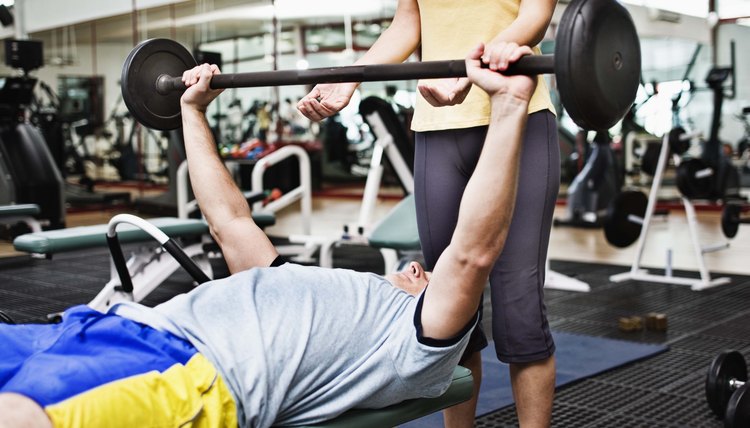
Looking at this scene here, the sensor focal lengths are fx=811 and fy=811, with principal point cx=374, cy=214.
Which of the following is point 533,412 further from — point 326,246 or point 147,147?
point 147,147

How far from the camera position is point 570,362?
9.06 feet

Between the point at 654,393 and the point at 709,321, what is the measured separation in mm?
1123

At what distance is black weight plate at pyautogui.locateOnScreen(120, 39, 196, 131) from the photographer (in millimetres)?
1611

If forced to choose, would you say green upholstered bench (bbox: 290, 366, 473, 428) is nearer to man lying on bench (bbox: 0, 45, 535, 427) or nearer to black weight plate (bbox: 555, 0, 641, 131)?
man lying on bench (bbox: 0, 45, 535, 427)

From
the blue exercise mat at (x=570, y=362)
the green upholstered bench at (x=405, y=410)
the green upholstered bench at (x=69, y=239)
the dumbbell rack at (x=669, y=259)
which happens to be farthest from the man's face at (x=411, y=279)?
the dumbbell rack at (x=669, y=259)

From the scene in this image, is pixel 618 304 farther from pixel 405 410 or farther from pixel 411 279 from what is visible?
pixel 405 410

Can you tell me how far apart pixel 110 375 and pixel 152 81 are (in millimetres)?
749

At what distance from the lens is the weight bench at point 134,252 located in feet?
9.81

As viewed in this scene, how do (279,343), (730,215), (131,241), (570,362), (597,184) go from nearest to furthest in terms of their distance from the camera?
(279,343) < (570,362) < (131,241) < (730,215) < (597,184)

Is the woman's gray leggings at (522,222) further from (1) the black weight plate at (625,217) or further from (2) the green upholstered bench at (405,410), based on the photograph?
(1) the black weight plate at (625,217)

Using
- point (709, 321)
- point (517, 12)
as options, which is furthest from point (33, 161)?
point (517, 12)

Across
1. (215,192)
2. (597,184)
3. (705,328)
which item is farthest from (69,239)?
(597,184)

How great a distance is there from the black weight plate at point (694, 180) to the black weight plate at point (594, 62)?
326 cm

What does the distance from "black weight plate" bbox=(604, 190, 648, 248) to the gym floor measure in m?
0.23
